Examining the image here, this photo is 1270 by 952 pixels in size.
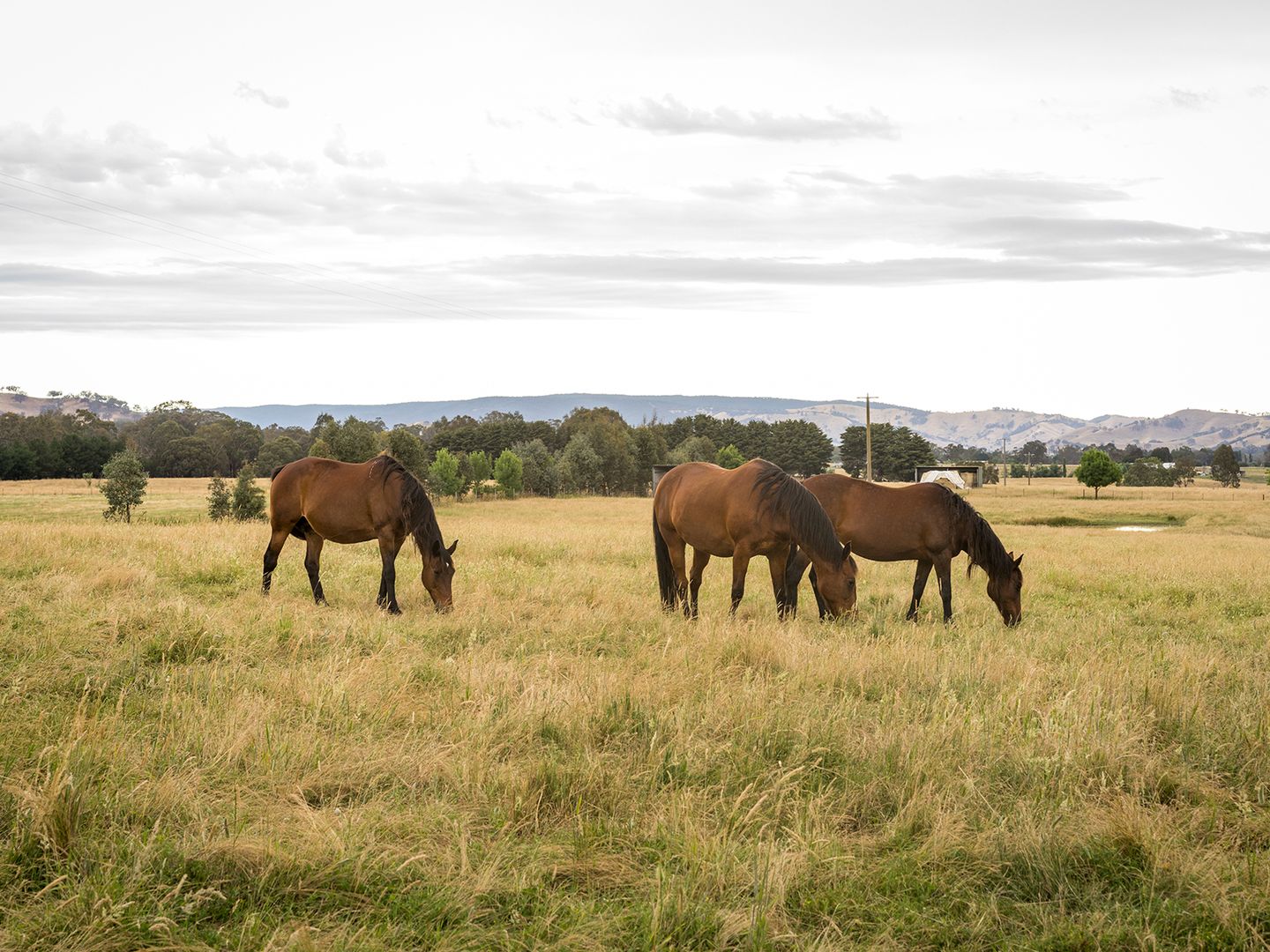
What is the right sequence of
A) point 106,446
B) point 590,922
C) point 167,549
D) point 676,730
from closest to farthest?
point 590,922
point 676,730
point 167,549
point 106,446

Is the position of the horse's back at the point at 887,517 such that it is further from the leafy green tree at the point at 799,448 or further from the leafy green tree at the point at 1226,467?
the leafy green tree at the point at 1226,467

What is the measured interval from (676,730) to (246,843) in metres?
2.91

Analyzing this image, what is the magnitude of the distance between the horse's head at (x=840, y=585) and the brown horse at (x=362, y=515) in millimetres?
4830

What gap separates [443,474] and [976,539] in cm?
6704

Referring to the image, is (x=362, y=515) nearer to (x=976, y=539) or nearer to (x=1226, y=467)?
(x=976, y=539)

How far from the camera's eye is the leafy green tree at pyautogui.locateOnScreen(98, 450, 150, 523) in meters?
51.0

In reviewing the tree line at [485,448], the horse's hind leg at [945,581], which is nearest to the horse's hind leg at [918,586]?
the horse's hind leg at [945,581]

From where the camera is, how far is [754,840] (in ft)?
15.2

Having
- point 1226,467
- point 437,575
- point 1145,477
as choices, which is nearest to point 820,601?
point 437,575

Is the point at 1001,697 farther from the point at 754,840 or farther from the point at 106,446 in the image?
the point at 106,446

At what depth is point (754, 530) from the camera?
1155 cm

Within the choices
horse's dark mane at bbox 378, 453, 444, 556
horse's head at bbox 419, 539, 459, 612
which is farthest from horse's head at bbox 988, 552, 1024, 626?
horse's dark mane at bbox 378, 453, 444, 556

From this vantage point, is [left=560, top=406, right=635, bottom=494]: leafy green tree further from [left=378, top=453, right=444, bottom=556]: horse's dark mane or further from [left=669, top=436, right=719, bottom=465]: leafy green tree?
[left=378, top=453, right=444, bottom=556]: horse's dark mane

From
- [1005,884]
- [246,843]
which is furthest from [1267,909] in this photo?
[246,843]
